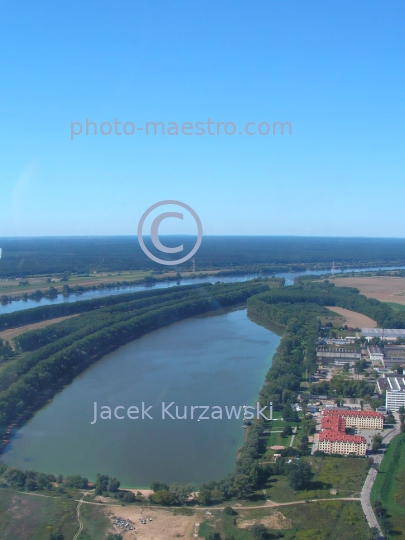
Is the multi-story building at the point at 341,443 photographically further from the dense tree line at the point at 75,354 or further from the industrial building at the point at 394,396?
the dense tree line at the point at 75,354

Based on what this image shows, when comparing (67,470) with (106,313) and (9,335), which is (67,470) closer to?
(9,335)

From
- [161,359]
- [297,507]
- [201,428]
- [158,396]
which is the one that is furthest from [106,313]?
[297,507]

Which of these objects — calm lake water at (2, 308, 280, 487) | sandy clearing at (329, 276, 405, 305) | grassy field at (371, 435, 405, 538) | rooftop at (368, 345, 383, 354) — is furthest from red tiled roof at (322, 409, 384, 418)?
sandy clearing at (329, 276, 405, 305)

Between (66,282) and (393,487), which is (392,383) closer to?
(393,487)

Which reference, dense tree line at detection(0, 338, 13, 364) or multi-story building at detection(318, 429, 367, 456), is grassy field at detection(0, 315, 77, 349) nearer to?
dense tree line at detection(0, 338, 13, 364)

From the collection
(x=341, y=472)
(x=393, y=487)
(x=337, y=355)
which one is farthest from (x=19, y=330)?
(x=393, y=487)

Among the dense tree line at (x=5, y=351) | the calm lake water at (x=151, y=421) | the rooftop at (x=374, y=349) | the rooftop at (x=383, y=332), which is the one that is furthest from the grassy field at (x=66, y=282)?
the rooftop at (x=374, y=349)
